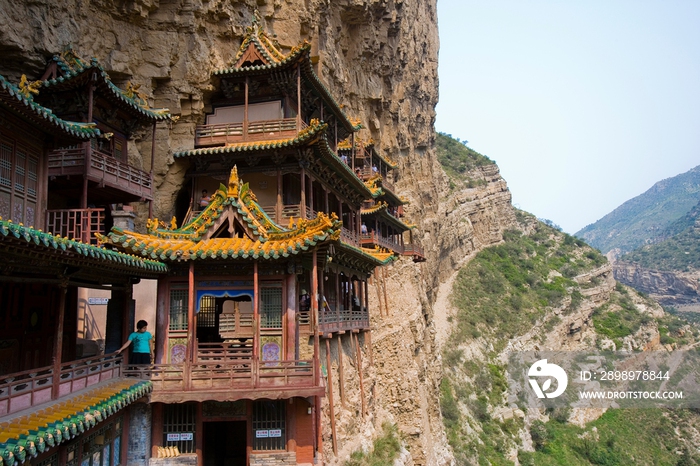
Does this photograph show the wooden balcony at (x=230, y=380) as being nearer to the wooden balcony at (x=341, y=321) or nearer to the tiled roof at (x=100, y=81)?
the wooden balcony at (x=341, y=321)

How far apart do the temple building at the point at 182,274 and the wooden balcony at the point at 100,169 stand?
0.06 metres

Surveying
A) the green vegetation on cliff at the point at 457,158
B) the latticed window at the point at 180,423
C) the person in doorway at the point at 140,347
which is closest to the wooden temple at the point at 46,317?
the person in doorway at the point at 140,347

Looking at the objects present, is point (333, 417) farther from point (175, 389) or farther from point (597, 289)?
point (597, 289)

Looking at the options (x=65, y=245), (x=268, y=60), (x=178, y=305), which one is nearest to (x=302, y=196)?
(x=268, y=60)

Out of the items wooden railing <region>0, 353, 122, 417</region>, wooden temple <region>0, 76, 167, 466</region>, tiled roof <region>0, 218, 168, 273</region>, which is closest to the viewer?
tiled roof <region>0, 218, 168, 273</region>

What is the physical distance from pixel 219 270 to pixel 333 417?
6249 mm

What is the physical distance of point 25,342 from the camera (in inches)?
500

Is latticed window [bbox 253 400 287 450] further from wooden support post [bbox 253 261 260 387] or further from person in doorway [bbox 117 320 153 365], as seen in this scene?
person in doorway [bbox 117 320 153 365]

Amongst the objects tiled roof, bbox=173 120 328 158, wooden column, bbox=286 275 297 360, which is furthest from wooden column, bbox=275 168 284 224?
wooden column, bbox=286 275 297 360

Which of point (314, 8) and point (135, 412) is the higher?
point (314, 8)

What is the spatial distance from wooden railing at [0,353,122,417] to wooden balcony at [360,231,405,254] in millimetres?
19130

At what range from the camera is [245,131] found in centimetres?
1888

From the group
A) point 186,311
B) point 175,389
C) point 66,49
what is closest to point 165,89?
point 66,49

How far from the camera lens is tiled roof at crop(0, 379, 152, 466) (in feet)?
23.7
